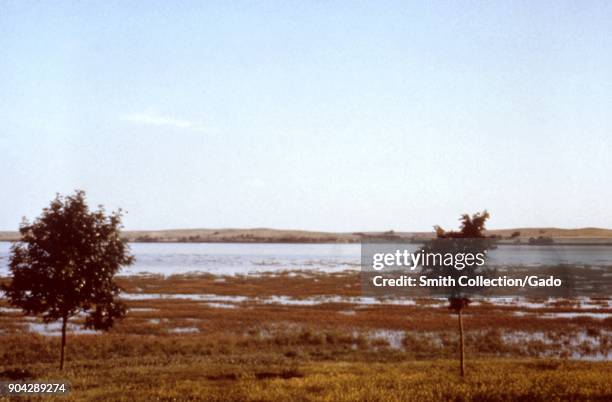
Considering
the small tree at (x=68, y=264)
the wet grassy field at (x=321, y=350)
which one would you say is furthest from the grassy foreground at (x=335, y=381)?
the small tree at (x=68, y=264)

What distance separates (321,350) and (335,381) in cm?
1146

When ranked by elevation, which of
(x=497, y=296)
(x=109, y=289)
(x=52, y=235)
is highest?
(x=52, y=235)

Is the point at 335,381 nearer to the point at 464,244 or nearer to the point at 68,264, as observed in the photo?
the point at 464,244

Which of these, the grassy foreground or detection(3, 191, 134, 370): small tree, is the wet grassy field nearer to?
the grassy foreground

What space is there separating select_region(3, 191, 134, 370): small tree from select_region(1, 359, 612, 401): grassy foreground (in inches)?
99.1

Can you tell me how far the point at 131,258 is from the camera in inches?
1052

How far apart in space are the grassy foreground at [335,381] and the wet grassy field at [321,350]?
5cm

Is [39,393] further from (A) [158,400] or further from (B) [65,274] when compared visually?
(B) [65,274]

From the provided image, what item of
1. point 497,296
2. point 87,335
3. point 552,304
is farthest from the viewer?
point 497,296

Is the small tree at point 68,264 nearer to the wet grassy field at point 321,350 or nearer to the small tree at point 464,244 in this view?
the wet grassy field at point 321,350

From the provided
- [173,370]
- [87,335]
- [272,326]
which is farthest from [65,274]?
[272,326]

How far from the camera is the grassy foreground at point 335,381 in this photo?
19250mm

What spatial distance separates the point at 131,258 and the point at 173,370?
18.3ft

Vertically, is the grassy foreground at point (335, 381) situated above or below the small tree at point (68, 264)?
below
